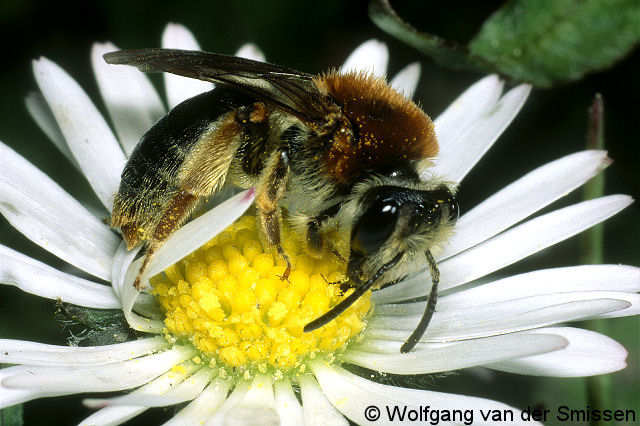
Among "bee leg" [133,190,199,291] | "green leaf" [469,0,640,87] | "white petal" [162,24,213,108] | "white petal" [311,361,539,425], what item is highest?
"green leaf" [469,0,640,87]

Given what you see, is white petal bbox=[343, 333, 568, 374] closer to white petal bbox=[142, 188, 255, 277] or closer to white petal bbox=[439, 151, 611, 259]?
white petal bbox=[439, 151, 611, 259]

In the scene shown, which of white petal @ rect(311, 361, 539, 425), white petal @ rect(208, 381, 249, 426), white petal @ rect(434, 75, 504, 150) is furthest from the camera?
white petal @ rect(434, 75, 504, 150)

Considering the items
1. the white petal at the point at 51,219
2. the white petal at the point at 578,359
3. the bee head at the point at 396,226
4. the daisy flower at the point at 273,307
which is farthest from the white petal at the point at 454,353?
the white petal at the point at 51,219

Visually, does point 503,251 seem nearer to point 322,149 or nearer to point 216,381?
point 322,149

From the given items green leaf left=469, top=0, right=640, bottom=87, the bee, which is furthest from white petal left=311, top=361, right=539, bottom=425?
green leaf left=469, top=0, right=640, bottom=87

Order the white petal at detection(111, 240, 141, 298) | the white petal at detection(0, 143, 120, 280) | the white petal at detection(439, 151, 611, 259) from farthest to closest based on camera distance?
the white petal at detection(439, 151, 611, 259), the white petal at detection(0, 143, 120, 280), the white petal at detection(111, 240, 141, 298)

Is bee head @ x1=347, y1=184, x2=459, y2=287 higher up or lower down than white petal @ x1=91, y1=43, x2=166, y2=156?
lower down

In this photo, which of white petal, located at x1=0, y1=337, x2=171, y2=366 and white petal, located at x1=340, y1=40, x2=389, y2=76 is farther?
white petal, located at x1=340, y1=40, x2=389, y2=76
